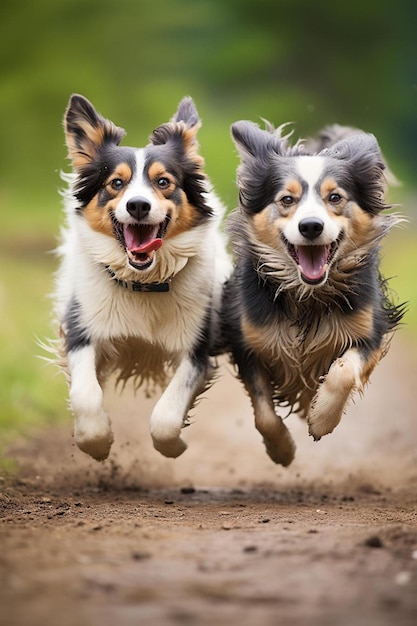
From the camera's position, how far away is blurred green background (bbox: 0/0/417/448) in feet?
70.0

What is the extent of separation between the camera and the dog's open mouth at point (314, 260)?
17.5 feet

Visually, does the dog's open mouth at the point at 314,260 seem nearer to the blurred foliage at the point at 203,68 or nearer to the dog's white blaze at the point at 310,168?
the dog's white blaze at the point at 310,168

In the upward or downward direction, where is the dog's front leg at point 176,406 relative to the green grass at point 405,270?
downward

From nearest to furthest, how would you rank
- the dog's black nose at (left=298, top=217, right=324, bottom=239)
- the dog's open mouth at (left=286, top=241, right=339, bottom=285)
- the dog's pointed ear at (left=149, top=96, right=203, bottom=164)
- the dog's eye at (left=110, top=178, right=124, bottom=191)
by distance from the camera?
the dog's black nose at (left=298, top=217, right=324, bottom=239), the dog's open mouth at (left=286, top=241, right=339, bottom=285), the dog's eye at (left=110, top=178, right=124, bottom=191), the dog's pointed ear at (left=149, top=96, right=203, bottom=164)

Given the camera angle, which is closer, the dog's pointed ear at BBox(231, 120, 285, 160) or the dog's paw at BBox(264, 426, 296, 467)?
the dog's pointed ear at BBox(231, 120, 285, 160)

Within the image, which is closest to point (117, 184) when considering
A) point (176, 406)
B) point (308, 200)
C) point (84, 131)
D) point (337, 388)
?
point (84, 131)

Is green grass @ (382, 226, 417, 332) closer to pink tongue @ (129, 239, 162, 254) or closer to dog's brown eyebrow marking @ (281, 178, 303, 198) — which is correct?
dog's brown eyebrow marking @ (281, 178, 303, 198)

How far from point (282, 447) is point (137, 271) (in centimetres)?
161

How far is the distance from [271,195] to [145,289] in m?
0.90

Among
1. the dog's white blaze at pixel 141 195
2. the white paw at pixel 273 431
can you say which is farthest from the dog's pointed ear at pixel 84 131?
the white paw at pixel 273 431

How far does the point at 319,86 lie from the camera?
27438mm

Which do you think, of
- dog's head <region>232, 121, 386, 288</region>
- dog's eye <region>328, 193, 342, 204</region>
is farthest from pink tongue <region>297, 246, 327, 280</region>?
dog's eye <region>328, 193, 342, 204</region>

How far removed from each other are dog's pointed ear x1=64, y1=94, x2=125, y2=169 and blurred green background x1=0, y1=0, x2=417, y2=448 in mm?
9936

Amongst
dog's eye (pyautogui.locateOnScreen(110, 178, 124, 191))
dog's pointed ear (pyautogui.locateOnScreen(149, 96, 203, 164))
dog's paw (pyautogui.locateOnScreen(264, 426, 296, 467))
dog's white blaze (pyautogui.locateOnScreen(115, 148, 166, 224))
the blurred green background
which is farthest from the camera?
the blurred green background
